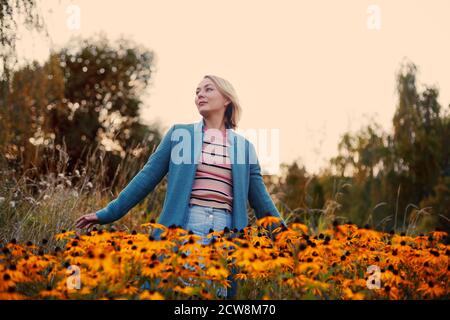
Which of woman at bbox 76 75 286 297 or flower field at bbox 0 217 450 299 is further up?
woman at bbox 76 75 286 297

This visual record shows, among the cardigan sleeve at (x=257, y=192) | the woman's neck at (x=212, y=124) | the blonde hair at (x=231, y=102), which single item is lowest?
Result: the cardigan sleeve at (x=257, y=192)

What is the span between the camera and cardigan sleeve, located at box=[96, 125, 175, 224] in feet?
10.5

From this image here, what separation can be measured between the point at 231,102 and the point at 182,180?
0.69 metres

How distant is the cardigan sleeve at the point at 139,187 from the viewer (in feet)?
10.5

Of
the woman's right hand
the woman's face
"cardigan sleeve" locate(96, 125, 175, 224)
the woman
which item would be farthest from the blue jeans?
the woman's face

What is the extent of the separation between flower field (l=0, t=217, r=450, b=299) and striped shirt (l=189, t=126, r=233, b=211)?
409 millimetres

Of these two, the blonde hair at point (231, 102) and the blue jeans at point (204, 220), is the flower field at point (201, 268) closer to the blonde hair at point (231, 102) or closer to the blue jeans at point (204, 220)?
the blue jeans at point (204, 220)

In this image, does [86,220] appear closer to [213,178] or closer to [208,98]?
[213,178]

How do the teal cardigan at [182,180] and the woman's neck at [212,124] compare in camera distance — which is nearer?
the teal cardigan at [182,180]

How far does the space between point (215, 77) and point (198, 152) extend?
21.0 inches

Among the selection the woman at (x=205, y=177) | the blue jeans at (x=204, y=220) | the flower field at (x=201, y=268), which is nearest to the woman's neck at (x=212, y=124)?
the woman at (x=205, y=177)

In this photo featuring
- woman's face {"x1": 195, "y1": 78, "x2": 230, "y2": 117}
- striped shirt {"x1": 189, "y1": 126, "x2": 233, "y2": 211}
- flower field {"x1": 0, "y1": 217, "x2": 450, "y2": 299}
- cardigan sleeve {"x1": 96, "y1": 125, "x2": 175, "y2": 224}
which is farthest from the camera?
woman's face {"x1": 195, "y1": 78, "x2": 230, "y2": 117}

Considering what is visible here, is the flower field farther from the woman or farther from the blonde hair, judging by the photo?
the blonde hair
